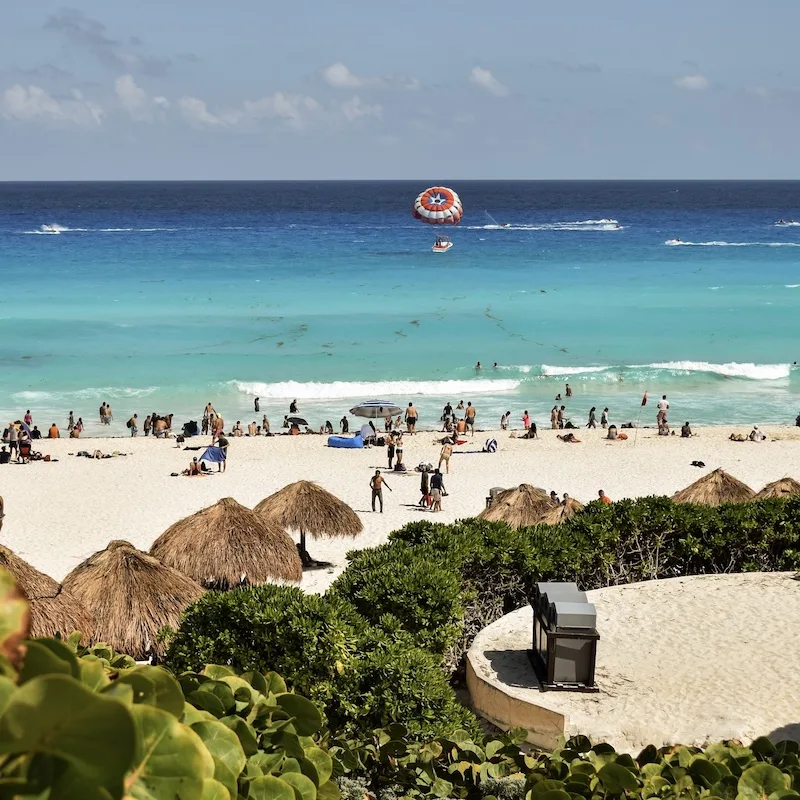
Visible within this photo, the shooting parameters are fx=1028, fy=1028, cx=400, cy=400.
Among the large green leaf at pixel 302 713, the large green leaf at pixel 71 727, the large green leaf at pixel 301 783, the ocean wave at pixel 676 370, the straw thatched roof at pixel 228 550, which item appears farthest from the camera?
the ocean wave at pixel 676 370

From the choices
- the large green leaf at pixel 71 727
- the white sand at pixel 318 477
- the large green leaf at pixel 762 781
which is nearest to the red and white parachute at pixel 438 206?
the white sand at pixel 318 477

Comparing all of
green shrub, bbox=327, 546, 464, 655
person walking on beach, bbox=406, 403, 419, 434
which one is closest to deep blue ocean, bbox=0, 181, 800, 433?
person walking on beach, bbox=406, 403, 419, 434

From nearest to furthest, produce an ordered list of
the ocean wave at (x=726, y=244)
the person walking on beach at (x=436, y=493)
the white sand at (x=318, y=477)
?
the white sand at (x=318, y=477)
the person walking on beach at (x=436, y=493)
the ocean wave at (x=726, y=244)

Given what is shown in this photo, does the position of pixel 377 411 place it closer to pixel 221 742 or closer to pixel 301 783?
pixel 301 783

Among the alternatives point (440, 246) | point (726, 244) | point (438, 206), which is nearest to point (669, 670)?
point (438, 206)

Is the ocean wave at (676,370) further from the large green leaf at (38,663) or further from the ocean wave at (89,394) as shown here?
the large green leaf at (38,663)

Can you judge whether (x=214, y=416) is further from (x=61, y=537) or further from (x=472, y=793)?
(x=472, y=793)

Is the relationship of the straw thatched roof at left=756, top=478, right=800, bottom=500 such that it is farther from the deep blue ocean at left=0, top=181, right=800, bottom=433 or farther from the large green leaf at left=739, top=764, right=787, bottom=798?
the deep blue ocean at left=0, top=181, right=800, bottom=433

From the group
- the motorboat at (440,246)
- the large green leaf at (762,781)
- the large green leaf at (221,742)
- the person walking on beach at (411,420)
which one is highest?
the motorboat at (440,246)

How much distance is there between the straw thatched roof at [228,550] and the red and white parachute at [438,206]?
46.8 meters

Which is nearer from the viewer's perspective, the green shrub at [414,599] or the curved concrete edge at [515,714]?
the curved concrete edge at [515,714]

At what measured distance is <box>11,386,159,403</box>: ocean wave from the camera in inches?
1484

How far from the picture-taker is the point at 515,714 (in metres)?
8.08

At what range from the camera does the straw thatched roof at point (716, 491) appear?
17.8 meters
